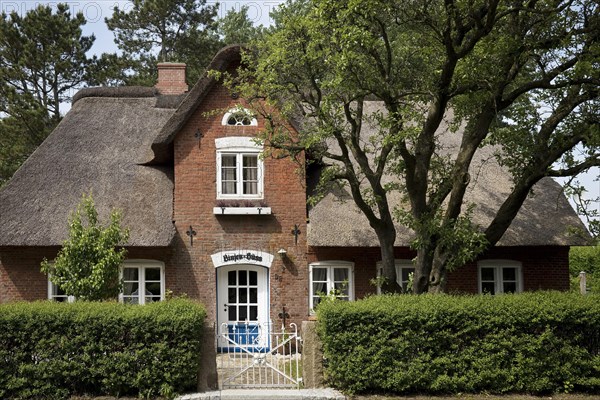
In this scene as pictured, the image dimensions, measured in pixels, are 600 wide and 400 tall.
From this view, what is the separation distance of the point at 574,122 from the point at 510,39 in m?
2.24

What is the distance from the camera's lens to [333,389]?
1096cm

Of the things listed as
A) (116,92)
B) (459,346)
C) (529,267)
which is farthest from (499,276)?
(116,92)

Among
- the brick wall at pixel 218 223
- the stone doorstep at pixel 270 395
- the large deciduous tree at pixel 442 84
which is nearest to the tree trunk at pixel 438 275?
the large deciduous tree at pixel 442 84

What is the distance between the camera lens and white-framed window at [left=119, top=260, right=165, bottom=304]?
16375mm

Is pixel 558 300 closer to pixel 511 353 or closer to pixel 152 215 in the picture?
pixel 511 353

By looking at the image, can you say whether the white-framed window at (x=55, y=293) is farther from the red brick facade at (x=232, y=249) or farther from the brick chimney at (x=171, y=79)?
the brick chimney at (x=171, y=79)

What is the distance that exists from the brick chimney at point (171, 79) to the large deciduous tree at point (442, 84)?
25.0ft

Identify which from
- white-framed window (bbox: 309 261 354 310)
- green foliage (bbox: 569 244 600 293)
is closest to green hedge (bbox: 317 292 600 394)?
white-framed window (bbox: 309 261 354 310)

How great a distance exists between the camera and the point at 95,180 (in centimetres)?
1689

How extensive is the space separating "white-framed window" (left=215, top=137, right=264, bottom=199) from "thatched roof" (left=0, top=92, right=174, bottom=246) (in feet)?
4.67

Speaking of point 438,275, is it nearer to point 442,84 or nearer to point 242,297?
point 442,84

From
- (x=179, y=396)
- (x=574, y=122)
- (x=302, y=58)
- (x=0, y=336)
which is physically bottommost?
(x=179, y=396)

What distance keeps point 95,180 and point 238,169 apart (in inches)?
144

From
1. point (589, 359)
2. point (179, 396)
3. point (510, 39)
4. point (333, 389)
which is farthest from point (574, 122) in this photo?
point (179, 396)
